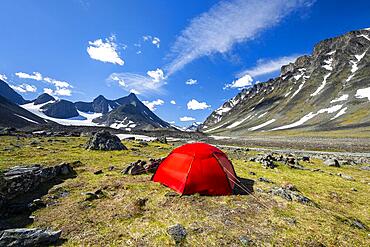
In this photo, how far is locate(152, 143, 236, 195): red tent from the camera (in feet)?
52.3

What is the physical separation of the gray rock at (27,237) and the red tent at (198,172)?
7.81m

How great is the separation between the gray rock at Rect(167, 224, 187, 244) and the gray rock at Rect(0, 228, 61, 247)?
4738 millimetres

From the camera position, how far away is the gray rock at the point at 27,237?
9070 mm

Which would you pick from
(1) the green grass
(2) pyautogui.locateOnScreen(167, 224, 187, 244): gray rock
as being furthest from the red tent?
(2) pyautogui.locateOnScreen(167, 224, 187, 244): gray rock

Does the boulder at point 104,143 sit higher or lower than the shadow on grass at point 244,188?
higher

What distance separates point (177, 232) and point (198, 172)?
A: 225 inches

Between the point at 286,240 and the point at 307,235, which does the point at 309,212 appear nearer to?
the point at 307,235

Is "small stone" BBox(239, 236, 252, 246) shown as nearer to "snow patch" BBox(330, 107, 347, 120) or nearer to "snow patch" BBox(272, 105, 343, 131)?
"snow patch" BBox(330, 107, 347, 120)

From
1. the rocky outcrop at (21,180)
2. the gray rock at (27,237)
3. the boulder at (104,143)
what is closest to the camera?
the gray rock at (27,237)

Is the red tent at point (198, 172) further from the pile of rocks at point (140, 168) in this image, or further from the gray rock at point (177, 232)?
the gray rock at point (177, 232)

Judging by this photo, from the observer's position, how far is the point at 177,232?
11.0 m

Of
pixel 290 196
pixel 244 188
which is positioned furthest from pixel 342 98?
pixel 244 188

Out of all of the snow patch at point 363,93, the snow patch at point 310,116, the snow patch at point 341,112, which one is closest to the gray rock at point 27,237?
the snow patch at point 341,112

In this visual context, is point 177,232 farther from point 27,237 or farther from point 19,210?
point 19,210
